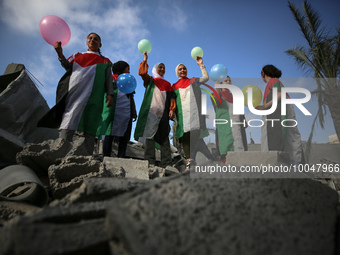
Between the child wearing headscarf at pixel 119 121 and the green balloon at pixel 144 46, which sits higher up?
the green balloon at pixel 144 46

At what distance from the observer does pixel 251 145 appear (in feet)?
36.1

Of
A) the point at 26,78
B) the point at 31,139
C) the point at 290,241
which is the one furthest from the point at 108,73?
the point at 290,241

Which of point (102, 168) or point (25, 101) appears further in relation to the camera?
point (25, 101)

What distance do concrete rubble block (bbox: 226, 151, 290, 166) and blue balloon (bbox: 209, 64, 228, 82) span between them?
2.04 metres

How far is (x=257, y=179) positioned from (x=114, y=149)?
17.4 feet

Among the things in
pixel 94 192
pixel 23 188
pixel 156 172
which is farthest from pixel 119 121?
pixel 94 192

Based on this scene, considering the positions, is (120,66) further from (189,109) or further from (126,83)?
(189,109)

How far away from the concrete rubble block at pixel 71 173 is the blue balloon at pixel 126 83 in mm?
2167

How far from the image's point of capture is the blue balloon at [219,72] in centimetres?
454

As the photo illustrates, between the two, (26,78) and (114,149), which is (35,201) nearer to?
(26,78)

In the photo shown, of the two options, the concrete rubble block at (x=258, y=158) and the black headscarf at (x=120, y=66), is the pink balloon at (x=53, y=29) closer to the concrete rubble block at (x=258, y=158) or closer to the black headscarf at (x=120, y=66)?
the black headscarf at (x=120, y=66)

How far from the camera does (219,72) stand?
454 cm

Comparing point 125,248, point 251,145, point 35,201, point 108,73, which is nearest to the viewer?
point 125,248

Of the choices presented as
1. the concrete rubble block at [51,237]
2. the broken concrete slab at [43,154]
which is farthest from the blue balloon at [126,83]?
the concrete rubble block at [51,237]
